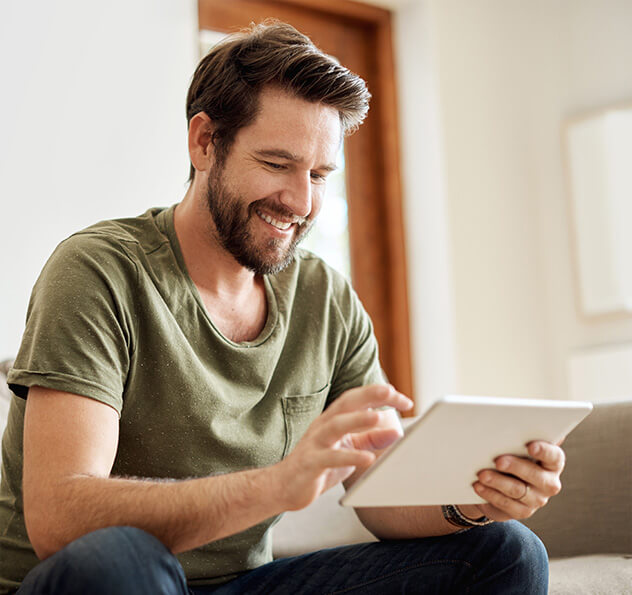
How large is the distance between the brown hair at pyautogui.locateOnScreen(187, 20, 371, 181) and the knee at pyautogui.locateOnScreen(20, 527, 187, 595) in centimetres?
70

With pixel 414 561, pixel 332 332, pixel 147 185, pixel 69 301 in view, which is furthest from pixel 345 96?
pixel 147 185

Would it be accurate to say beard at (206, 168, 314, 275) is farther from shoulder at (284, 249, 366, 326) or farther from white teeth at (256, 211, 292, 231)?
shoulder at (284, 249, 366, 326)

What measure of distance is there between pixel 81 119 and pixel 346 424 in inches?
74.8

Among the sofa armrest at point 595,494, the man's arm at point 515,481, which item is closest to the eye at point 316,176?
the man's arm at point 515,481

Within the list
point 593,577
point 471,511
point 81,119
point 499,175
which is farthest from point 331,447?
point 499,175

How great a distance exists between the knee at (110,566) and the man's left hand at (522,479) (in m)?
0.42

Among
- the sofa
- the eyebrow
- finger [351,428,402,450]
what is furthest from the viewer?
the sofa

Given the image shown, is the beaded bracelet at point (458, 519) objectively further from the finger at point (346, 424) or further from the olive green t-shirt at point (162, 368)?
the finger at point (346, 424)

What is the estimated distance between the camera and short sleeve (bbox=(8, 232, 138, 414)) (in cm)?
110

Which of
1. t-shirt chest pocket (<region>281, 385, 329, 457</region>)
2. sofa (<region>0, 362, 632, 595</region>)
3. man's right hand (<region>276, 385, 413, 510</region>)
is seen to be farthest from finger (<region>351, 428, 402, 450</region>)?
sofa (<region>0, 362, 632, 595</region>)

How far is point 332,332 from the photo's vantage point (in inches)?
59.9

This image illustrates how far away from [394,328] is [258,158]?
6.52 ft

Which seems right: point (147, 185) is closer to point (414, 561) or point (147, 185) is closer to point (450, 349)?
point (450, 349)

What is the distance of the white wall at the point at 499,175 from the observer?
3.23 meters
